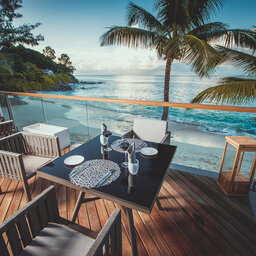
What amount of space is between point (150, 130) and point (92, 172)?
1302 mm

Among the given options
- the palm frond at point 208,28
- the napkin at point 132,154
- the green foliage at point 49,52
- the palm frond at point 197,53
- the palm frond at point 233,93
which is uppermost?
the green foliage at point 49,52

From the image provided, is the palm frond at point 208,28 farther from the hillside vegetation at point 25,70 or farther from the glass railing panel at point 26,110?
the hillside vegetation at point 25,70

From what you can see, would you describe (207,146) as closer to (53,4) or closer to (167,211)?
(167,211)

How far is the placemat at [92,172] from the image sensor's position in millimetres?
1104

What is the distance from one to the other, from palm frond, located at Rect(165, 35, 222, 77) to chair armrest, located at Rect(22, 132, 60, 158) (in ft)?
11.0

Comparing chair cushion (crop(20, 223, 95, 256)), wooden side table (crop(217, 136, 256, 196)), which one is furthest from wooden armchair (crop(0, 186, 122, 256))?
wooden side table (crop(217, 136, 256, 196))

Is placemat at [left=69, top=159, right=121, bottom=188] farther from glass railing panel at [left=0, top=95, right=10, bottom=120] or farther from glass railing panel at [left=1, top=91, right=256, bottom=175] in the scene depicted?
glass railing panel at [left=0, top=95, right=10, bottom=120]

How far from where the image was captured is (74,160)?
4.50 feet

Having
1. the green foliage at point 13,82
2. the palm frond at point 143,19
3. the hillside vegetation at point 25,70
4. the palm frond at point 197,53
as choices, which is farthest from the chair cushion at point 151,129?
the green foliage at point 13,82

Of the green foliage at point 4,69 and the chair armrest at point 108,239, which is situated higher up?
the green foliage at point 4,69

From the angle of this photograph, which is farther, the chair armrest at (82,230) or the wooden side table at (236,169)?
the wooden side table at (236,169)

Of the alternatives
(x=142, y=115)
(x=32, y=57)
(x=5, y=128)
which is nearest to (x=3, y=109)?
(x=5, y=128)

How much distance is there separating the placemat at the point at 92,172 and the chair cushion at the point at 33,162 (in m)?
0.93

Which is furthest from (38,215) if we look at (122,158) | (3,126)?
(3,126)
